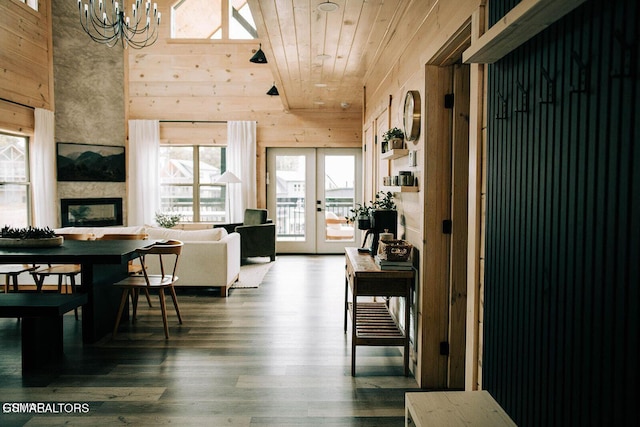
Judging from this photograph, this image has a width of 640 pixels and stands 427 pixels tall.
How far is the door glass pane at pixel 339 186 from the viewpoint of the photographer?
30.4 ft

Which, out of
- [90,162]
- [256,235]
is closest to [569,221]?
[256,235]

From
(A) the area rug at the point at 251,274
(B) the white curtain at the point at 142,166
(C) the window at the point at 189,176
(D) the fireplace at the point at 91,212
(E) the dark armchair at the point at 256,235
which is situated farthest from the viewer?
(C) the window at the point at 189,176

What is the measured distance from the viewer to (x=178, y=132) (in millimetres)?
9008

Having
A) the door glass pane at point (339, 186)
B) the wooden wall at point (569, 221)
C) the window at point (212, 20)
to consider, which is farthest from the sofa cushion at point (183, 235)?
the window at point (212, 20)

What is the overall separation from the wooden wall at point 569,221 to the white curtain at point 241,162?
287 inches

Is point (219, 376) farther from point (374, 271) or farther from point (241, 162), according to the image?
point (241, 162)

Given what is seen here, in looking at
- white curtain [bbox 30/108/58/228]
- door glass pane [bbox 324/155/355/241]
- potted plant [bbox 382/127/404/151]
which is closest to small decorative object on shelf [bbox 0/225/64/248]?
potted plant [bbox 382/127/404/151]

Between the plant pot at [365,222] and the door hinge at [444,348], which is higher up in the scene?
the plant pot at [365,222]

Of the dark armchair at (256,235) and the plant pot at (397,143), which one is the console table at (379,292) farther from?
the dark armchair at (256,235)

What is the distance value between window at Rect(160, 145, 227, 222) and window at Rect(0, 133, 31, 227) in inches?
96.8

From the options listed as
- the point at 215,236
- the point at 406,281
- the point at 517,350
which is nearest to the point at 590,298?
the point at 517,350

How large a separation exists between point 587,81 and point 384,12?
273 centimetres

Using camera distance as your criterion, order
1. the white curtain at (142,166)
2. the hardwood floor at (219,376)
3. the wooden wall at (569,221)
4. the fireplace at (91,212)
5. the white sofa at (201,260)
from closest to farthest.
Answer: the wooden wall at (569,221) < the hardwood floor at (219,376) < the white sofa at (201,260) < the fireplace at (91,212) < the white curtain at (142,166)

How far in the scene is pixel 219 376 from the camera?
3.22 meters
